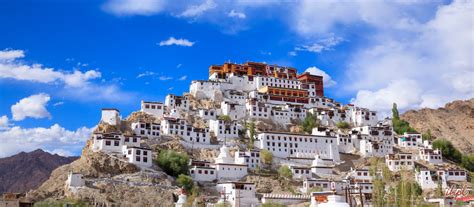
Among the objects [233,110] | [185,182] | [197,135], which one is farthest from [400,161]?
[185,182]

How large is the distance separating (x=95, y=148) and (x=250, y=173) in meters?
15.1

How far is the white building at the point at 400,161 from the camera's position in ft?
200

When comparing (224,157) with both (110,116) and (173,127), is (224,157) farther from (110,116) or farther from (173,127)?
(110,116)

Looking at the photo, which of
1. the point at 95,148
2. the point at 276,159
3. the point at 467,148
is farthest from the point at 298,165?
the point at 467,148

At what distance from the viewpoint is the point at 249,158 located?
5656cm

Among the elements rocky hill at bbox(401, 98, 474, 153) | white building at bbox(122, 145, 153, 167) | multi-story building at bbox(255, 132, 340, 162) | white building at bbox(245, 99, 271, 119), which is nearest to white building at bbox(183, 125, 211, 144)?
multi-story building at bbox(255, 132, 340, 162)

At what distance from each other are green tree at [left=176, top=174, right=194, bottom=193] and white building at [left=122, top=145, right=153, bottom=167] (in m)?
3.42

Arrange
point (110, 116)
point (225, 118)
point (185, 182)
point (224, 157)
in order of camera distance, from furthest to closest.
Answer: point (225, 118) < point (110, 116) < point (224, 157) < point (185, 182)

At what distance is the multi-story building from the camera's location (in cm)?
6072

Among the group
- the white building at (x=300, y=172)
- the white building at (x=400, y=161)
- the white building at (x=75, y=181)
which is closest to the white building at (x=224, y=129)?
the white building at (x=300, y=172)

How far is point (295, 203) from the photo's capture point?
1918 inches

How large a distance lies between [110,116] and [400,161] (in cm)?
3171

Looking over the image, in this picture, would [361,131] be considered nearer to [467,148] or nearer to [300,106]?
[300,106]

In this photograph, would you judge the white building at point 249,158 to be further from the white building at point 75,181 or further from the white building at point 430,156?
the white building at point 430,156
